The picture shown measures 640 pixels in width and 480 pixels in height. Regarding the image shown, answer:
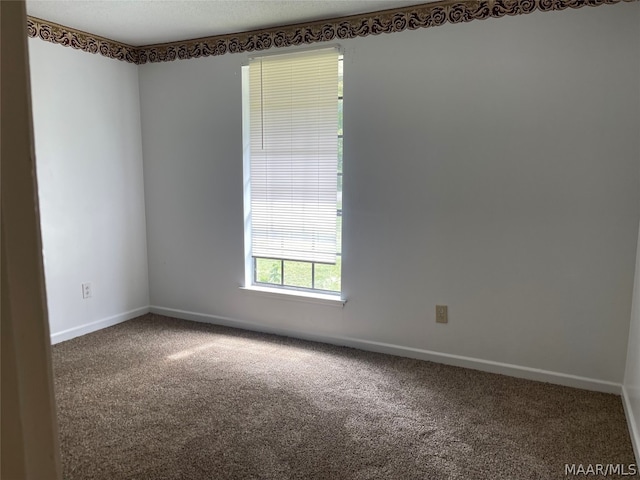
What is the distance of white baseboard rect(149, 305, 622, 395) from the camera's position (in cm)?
256

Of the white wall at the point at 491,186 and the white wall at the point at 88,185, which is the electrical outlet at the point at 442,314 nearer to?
the white wall at the point at 491,186

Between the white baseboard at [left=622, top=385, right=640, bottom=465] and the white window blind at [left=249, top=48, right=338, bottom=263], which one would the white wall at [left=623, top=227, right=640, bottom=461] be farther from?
the white window blind at [left=249, top=48, right=338, bottom=263]

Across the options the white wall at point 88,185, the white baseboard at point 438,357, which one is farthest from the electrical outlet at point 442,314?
the white wall at point 88,185

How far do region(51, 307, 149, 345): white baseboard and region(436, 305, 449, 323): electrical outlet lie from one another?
2.55 m

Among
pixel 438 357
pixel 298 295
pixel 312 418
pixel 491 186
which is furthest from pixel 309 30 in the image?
pixel 312 418

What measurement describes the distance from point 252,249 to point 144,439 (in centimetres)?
171

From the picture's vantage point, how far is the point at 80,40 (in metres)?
3.27

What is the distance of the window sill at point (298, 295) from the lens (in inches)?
126

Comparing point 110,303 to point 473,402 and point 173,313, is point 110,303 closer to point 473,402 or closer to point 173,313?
point 173,313

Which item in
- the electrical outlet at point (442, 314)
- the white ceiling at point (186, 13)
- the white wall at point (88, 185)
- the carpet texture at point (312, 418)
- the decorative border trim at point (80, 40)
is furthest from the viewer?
the white wall at point (88, 185)

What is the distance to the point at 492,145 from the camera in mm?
2633

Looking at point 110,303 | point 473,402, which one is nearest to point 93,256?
point 110,303

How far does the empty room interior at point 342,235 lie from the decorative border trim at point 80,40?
2 cm

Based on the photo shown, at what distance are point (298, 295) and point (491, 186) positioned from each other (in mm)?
1531
